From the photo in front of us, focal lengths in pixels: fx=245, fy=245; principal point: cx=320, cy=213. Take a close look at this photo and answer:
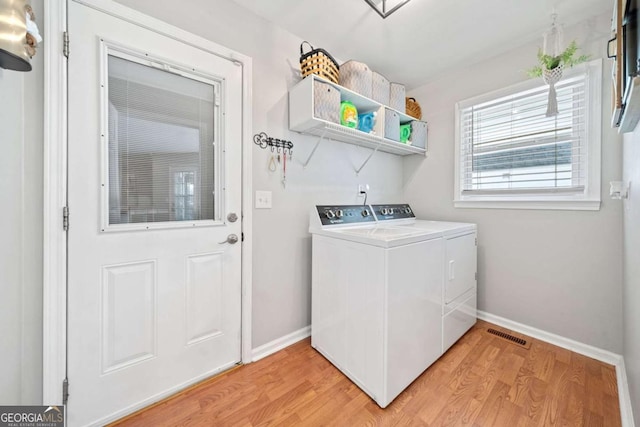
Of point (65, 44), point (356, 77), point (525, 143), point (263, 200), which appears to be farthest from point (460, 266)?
point (65, 44)

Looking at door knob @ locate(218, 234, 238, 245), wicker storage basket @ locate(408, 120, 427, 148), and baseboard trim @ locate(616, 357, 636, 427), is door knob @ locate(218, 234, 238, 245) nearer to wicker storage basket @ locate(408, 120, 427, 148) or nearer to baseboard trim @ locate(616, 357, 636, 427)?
wicker storage basket @ locate(408, 120, 427, 148)

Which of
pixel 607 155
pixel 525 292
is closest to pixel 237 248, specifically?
pixel 525 292

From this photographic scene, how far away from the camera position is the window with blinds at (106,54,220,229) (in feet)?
4.08

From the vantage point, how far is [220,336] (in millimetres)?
1577

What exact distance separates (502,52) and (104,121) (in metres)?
2.88

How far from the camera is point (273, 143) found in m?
1.78

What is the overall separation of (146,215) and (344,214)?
4.18 ft

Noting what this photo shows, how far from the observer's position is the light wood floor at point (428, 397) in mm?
1252

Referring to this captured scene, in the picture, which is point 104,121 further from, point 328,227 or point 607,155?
point 607,155

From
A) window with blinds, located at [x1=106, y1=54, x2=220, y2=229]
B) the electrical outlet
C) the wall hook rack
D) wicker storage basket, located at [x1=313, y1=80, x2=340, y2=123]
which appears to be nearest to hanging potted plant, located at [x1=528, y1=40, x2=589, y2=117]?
wicker storage basket, located at [x1=313, y1=80, x2=340, y2=123]

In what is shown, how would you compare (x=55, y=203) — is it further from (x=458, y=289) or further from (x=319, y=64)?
(x=458, y=289)

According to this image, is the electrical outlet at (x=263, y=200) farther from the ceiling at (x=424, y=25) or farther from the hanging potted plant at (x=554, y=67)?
the hanging potted plant at (x=554, y=67)

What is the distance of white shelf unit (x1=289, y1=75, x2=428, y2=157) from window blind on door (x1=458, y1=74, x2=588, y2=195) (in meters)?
0.59

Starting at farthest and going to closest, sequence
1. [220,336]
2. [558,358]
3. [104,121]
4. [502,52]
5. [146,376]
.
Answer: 1. [502,52]
2. [558,358]
3. [220,336]
4. [146,376]
5. [104,121]
